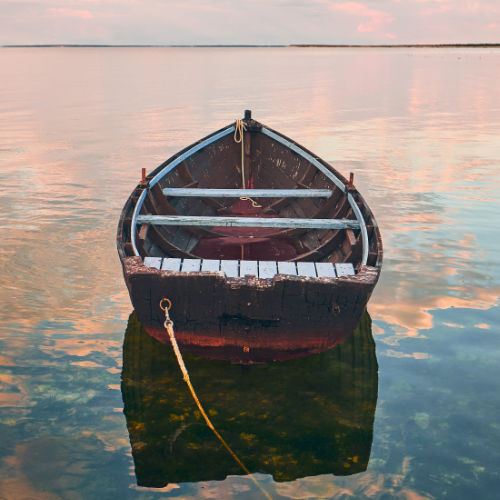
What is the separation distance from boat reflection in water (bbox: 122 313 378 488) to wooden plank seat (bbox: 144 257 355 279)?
1042 mm

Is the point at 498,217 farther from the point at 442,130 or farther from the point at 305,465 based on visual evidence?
the point at 442,130

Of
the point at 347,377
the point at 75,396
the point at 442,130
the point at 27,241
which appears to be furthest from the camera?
the point at 442,130

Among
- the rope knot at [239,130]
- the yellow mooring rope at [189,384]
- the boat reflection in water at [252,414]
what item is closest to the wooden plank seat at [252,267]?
the yellow mooring rope at [189,384]

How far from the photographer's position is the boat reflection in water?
4.67 m


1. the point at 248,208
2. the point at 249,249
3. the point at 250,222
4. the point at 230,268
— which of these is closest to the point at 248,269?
the point at 230,268

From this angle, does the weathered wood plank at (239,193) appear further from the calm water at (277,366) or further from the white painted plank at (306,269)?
the white painted plank at (306,269)

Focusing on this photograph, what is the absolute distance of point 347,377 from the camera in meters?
5.95

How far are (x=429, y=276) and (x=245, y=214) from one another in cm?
385

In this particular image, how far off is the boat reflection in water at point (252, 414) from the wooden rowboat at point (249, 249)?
1.33 ft

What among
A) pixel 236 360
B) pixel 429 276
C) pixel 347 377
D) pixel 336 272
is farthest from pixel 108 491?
pixel 429 276

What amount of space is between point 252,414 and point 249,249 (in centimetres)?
373

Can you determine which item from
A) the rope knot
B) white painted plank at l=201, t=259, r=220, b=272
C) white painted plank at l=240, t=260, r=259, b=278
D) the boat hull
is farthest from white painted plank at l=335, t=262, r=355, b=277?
the rope knot

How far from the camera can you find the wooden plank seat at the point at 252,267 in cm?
595

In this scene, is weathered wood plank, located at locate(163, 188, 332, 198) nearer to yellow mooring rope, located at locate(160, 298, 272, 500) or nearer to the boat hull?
the boat hull
